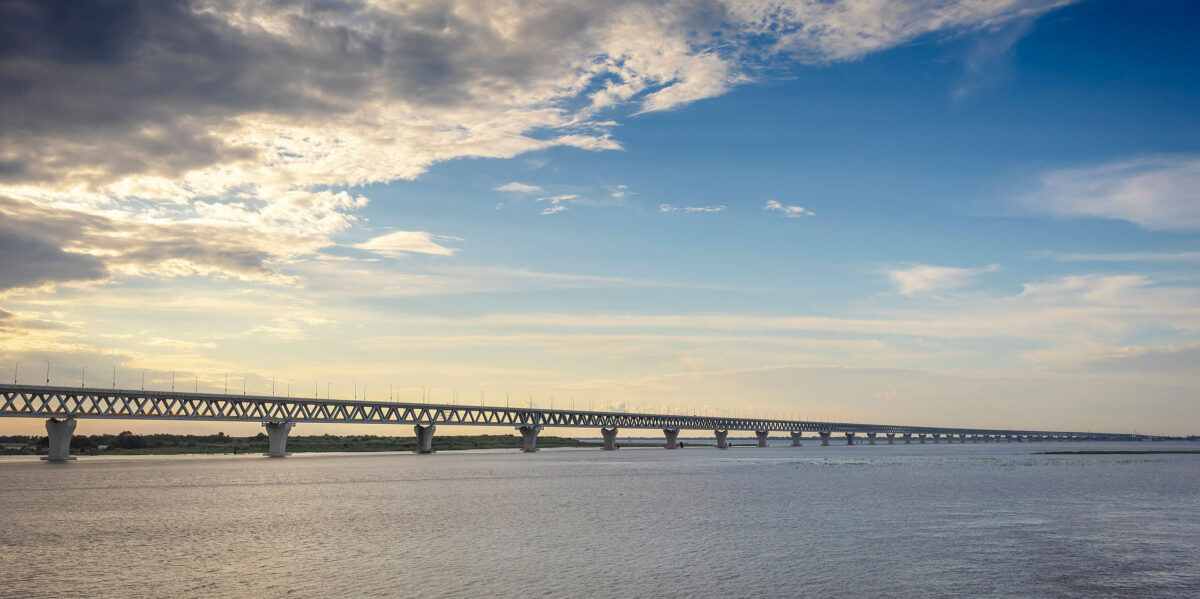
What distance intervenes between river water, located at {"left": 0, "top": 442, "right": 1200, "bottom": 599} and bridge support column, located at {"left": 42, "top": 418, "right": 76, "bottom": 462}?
8353cm

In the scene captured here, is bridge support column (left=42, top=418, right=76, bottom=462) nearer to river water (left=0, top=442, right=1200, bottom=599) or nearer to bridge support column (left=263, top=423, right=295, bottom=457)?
bridge support column (left=263, top=423, right=295, bottom=457)

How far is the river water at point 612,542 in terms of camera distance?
3017 cm

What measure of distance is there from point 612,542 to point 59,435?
148513 mm

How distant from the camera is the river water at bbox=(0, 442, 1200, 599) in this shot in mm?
30172

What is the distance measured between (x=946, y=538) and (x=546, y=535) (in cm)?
1996

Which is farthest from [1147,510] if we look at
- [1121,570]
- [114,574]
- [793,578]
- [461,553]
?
[114,574]

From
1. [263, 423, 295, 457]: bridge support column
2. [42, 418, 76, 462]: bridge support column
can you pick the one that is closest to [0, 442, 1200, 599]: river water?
[42, 418, 76, 462]: bridge support column

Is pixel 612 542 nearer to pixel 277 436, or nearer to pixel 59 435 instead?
pixel 59 435

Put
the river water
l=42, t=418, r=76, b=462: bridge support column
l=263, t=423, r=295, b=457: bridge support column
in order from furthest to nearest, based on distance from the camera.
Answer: l=263, t=423, r=295, b=457: bridge support column
l=42, t=418, r=76, b=462: bridge support column
the river water

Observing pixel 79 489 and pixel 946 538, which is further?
pixel 79 489

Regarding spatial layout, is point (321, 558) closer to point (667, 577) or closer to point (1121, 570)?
point (667, 577)

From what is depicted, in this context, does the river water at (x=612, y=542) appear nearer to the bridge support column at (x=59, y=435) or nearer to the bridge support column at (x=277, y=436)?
the bridge support column at (x=59, y=435)

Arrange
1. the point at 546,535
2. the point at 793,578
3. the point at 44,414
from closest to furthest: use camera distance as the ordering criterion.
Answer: the point at 793,578 < the point at 546,535 < the point at 44,414

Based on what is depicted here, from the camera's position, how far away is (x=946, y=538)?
42.0 meters
